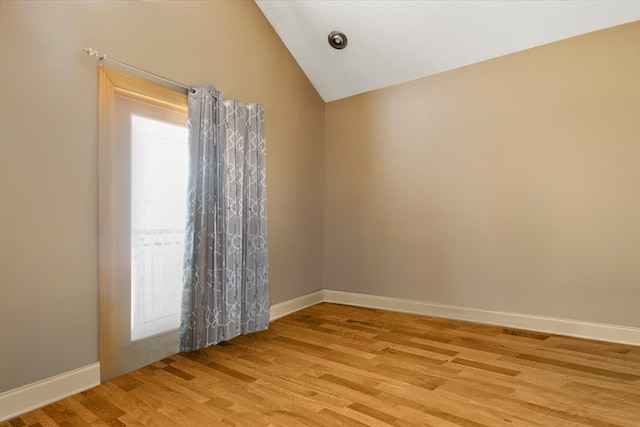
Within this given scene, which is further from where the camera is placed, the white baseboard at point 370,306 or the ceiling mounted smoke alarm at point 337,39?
the ceiling mounted smoke alarm at point 337,39

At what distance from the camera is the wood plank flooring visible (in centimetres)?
188

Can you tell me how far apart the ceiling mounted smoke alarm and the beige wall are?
63 centimetres

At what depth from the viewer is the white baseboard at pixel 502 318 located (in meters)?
2.92

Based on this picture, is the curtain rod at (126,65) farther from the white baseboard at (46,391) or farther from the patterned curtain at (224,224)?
the white baseboard at (46,391)

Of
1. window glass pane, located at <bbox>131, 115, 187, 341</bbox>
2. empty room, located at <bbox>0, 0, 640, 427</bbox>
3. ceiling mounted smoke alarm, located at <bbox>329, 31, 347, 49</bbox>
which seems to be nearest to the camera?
empty room, located at <bbox>0, 0, 640, 427</bbox>

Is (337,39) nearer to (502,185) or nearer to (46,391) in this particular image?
(502,185)

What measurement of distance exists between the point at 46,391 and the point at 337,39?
3.30m

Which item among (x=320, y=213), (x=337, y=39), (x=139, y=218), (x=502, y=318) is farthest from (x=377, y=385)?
(x=337, y=39)

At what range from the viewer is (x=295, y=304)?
3918mm

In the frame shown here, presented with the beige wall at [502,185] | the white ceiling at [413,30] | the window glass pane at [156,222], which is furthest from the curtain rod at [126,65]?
the beige wall at [502,185]

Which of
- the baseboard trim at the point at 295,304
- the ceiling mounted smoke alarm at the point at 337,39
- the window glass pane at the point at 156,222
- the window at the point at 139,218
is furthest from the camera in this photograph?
the baseboard trim at the point at 295,304

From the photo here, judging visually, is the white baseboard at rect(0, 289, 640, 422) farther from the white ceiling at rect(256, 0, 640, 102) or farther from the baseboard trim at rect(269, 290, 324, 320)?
the white ceiling at rect(256, 0, 640, 102)

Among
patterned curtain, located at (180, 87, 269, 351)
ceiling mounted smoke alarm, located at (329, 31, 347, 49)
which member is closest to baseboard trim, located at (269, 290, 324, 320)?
patterned curtain, located at (180, 87, 269, 351)

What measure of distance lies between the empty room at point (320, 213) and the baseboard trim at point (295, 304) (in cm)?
2
